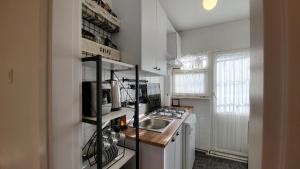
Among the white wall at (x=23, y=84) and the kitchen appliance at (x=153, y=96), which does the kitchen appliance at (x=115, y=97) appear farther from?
the kitchen appliance at (x=153, y=96)

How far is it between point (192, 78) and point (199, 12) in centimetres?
127

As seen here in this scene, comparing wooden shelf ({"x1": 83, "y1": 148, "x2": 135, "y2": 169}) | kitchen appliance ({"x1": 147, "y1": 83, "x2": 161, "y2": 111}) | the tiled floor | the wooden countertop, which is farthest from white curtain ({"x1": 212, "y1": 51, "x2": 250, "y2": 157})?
wooden shelf ({"x1": 83, "y1": 148, "x2": 135, "y2": 169})

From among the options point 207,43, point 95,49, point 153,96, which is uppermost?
point 207,43

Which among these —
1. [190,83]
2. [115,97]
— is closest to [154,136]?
[115,97]

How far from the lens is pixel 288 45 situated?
0.77ft

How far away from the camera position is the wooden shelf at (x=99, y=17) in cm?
101

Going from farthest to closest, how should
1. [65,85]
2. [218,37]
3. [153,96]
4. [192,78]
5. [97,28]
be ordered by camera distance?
[192,78]
[218,37]
[153,96]
[97,28]
[65,85]

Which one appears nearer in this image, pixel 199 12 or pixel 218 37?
pixel 199 12

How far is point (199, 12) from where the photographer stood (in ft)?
7.54

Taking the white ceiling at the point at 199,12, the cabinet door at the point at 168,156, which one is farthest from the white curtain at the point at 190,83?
the cabinet door at the point at 168,156

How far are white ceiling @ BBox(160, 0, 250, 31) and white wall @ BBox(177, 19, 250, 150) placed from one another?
0.47 ft

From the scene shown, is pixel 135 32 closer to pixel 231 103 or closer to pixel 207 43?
pixel 207 43

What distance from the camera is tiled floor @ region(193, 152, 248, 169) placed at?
236 cm

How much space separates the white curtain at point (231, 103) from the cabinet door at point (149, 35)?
1651mm
